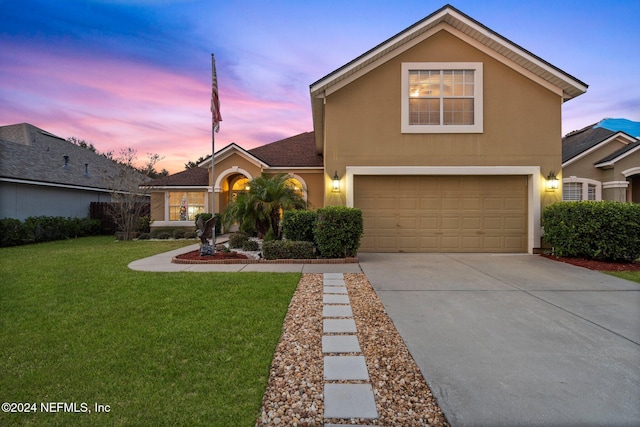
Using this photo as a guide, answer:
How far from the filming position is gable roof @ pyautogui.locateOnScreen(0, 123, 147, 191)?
50.1 ft

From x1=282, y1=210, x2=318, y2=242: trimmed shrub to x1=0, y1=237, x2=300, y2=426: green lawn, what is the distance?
2.83 m

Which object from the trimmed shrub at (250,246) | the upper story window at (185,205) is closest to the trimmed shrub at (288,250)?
the trimmed shrub at (250,246)

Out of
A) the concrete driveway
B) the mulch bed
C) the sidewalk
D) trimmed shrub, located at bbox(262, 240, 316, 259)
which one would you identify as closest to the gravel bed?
the concrete driveway

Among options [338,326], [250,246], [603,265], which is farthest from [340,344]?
[603,265]

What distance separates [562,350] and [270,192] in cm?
855

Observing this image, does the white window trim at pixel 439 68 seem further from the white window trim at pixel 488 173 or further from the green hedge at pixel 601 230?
the green hedge at pixel 601 230

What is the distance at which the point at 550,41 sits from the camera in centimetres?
1293

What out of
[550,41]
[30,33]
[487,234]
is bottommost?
[487,234]

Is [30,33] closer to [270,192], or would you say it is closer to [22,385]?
[270,192]

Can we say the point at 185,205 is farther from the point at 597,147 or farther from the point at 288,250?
the point at 597,147

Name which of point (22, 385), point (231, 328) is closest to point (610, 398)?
point (231, 328)

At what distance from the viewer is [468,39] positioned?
9734 mm

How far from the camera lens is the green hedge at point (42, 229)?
1245cm

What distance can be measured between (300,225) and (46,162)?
1807 centimetres
